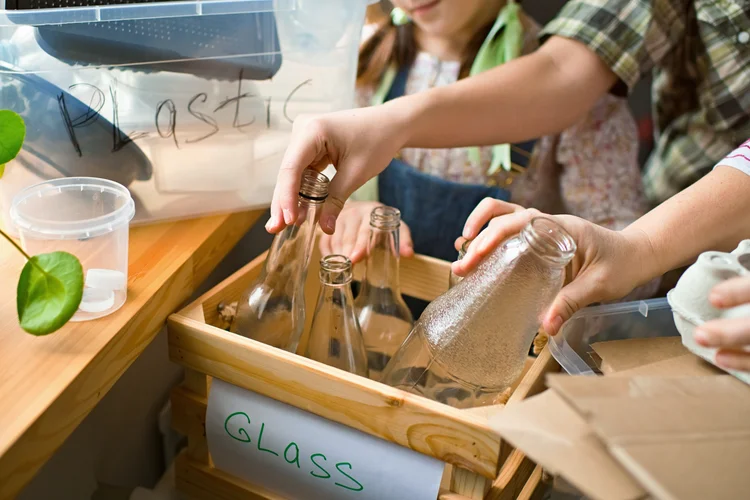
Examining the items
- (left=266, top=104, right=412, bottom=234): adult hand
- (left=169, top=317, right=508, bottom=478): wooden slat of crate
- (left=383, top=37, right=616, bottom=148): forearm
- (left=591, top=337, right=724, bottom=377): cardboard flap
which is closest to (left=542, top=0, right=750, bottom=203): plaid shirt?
(left=383, top=37, right=616, bottom=148): forearm

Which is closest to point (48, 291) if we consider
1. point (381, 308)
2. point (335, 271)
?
point (335, 271)

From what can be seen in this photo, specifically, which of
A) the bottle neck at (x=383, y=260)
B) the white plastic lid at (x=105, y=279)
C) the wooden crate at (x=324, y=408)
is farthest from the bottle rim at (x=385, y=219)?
the white plastic lid at (x=105, y=279)

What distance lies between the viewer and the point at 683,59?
0.88m

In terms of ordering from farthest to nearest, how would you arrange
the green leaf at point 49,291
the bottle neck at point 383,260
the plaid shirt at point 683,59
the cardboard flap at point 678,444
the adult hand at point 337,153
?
1. the plaid shirt at point 683,59
2. the bottle neck at point 383,260
3. the adult hand at point 337,153
4. the green leaf at point 49,291
5. the cardboard flap at point 678,444

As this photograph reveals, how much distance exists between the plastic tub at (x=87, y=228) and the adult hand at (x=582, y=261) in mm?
267

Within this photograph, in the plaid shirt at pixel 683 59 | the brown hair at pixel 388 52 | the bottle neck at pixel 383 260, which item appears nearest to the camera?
the bottle neck at pixel 383 260

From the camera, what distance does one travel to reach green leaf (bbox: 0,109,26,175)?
1.53ft

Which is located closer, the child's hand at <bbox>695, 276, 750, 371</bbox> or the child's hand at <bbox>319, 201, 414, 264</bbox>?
the child's hand at <bbox>695, 276, 750, 371</bbox>

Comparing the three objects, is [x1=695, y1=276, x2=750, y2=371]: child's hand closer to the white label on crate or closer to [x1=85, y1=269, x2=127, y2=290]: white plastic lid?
the white label on crate

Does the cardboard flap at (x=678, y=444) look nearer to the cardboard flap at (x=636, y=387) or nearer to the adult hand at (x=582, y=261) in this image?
the cardboard flap at (x=636, y=387)

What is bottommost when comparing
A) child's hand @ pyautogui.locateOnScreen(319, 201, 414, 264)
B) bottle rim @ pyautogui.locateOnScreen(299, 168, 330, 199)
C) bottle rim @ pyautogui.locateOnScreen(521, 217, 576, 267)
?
child's hand @ pyautogui.locateOnScreen(319, 201, 414, 264)

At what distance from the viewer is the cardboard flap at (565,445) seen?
1.08 ft

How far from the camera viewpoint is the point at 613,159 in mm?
909

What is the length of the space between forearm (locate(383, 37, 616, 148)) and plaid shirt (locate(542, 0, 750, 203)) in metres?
0.02
